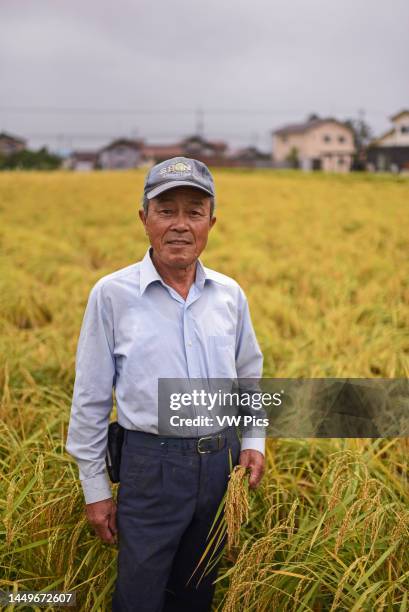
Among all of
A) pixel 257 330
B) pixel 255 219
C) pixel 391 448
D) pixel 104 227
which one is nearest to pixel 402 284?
pixel 257 330

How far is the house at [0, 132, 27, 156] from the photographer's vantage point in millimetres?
35500

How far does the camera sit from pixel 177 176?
1.33 meters

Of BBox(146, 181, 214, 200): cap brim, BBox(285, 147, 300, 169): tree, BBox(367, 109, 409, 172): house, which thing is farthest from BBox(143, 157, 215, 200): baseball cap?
BBox(285, 147, 300, 169): tree

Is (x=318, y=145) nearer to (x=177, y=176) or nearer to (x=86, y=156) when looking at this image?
(x=177, y=176)

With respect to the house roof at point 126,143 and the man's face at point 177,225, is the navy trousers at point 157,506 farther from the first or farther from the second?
the house roof at point 126,143

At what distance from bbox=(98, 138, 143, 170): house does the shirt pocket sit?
146ft

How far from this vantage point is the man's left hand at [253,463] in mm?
1499

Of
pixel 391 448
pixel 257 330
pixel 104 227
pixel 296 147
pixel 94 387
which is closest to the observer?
pixel 94 387

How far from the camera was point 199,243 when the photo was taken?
1396 millimetres

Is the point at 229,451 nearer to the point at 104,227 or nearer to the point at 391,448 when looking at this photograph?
the point at 391,448

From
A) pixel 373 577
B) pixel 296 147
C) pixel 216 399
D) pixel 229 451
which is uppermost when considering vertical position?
pixel 296 147

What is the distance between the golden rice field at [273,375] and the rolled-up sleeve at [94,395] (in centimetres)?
25

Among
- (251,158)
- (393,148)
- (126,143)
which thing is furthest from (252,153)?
(393,148)

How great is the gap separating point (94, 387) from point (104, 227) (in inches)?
289
